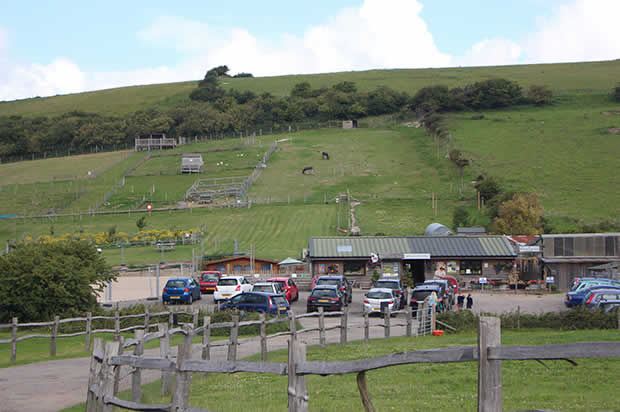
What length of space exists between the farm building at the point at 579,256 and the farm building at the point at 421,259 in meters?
3.26

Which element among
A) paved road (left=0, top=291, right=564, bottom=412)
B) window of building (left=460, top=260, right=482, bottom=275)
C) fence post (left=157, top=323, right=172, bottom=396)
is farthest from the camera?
window of building (left=460, top=260, right=482, bottom=275)

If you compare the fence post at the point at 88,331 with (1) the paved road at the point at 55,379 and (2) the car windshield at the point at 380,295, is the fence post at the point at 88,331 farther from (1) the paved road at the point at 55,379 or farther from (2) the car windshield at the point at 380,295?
(2) the car windshield at the point at 380,295

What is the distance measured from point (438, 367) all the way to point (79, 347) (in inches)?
497

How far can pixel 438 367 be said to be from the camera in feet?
44.3

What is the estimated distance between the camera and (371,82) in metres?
182

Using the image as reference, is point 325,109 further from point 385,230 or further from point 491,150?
point 385,230

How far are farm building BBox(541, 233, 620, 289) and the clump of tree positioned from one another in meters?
34.5

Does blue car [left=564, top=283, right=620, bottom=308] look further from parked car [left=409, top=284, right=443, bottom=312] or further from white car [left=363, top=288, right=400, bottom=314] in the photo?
white car [left=363, top=288, right=400, bottom=314]

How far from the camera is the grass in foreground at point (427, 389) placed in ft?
32.6

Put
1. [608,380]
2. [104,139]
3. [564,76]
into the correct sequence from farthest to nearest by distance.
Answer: [564,76]
[104,139]
[608,380]

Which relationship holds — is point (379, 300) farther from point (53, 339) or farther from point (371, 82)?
point (371, 82)

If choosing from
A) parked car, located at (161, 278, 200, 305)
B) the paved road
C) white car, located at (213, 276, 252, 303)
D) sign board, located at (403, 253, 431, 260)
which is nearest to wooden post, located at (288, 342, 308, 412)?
the paved road

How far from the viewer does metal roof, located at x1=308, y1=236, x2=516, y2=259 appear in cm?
4797

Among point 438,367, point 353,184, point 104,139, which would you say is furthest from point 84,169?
point 438,367
